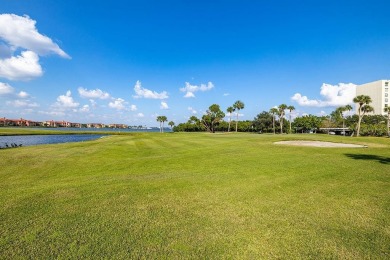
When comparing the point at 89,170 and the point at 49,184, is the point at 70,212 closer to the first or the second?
the point at 49,184

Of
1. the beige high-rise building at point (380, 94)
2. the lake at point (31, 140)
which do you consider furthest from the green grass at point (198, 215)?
the beige high-rise building at point (380, 94)

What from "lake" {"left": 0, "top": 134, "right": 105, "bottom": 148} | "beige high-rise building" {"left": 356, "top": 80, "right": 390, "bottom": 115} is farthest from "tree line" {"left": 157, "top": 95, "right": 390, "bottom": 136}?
"lake" {"left": 0, "top": 134, "right": 105, "bottom": 148}

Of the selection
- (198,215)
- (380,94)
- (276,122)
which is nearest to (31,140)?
(198,215)

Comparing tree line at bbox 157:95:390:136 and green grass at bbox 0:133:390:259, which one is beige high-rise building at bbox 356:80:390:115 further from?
green grass at bbox 0:133:390:259

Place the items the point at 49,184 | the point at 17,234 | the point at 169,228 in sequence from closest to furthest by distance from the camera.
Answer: the point at 17,234
the point at 169,228
the point at 49,184

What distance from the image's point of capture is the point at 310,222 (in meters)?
5.62

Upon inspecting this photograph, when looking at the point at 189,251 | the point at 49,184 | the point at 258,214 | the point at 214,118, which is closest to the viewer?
the point at 189,251

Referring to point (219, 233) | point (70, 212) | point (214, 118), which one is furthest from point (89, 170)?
point (214, 118)

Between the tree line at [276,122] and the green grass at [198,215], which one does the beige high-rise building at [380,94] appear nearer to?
the tree line at [276,122]

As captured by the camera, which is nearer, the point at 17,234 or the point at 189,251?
the point at 189,251

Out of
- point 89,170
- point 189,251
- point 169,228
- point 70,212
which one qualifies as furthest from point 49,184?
point 189,251

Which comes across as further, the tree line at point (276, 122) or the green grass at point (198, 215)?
the tree line at point (276, 122)

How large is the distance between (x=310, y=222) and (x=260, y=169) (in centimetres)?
613

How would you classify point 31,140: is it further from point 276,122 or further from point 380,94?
point 380,94
